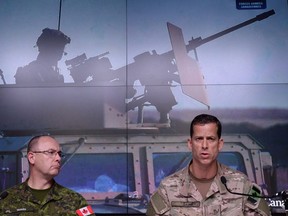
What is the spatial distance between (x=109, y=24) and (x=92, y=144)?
33.2 inches

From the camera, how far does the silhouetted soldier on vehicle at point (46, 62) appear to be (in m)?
3.13

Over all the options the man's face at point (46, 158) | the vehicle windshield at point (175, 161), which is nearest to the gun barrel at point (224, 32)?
the vehicle windshield at point (175, 161)

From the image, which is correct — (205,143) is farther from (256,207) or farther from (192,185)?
(256,207)

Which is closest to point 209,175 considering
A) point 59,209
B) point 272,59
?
point 59,209

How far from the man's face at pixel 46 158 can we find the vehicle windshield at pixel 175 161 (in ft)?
3.29

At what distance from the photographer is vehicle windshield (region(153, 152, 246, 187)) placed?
3008 mm

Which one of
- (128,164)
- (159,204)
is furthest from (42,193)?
(128,164)

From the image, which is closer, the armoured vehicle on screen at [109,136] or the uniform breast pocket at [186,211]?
the uniform breast pocket at [186,211]

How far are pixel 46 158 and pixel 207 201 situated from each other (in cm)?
77

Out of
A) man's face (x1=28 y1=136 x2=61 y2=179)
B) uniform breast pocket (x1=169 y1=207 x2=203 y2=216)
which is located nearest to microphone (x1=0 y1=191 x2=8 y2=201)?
man's face (x1=28 y1=136 x2=61 y2=179)

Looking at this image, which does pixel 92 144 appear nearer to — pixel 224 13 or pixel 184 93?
pixel 184 93

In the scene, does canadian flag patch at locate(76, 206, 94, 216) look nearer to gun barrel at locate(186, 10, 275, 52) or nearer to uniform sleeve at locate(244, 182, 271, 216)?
uniform sleeve at locate(244, 182, 271, 216)

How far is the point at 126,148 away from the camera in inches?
120

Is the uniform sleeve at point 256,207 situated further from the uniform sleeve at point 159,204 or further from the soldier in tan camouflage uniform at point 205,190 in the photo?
the uniform sleeve at point 159,204
